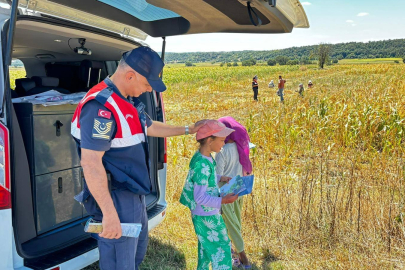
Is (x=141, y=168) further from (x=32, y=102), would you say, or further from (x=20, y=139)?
(x=32, y=102)

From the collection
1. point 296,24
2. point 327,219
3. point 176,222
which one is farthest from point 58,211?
point 327,219

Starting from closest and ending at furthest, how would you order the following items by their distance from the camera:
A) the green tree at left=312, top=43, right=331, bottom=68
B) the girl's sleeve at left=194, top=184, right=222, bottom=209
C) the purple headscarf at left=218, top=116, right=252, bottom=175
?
1. the girl's sleeve at left=194, top=184, right=222, bottom=209
2. the purple headscarf at left=218, top=116, right=252, bottom=175
3. the green tree at left=312, top=43, right=331, bottom=68

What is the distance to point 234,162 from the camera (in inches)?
128

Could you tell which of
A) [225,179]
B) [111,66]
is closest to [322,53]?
[111,66]

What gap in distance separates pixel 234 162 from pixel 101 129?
164 centimetres

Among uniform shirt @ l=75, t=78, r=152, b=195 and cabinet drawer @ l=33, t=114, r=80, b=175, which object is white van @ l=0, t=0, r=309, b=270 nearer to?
cabinet drawer @ l=33, t=114, r=80, b=175

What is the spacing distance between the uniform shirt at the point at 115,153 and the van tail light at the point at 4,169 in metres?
0.37

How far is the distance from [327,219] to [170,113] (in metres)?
12.1

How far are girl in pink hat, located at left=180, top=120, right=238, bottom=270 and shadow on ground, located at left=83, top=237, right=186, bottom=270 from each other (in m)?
0.72

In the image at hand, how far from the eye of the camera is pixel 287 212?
13.3 ft

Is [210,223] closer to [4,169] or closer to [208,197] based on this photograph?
[208,197]

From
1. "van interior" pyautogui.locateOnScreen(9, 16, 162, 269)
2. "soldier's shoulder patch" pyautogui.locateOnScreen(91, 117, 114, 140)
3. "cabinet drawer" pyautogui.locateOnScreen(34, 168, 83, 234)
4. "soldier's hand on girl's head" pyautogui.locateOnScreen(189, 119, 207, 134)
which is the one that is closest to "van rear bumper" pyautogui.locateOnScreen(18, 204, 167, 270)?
"van interior" pyautogui.locateOnScreen(9, 16, 162, 269)

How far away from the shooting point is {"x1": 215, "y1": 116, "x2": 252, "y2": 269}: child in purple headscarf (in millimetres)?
3181

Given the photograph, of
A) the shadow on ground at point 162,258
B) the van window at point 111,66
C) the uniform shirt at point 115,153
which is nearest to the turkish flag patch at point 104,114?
the uniform shirt at point 115,153
